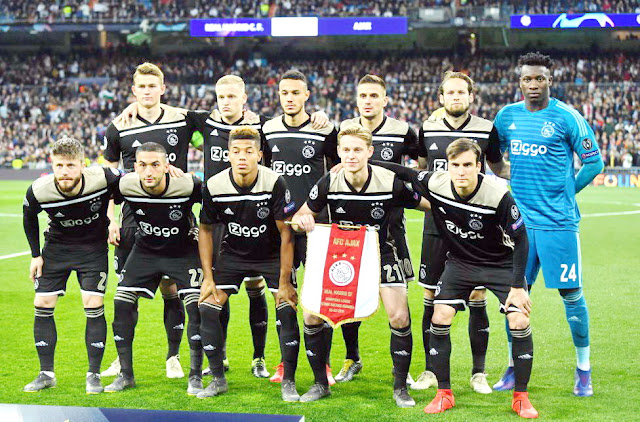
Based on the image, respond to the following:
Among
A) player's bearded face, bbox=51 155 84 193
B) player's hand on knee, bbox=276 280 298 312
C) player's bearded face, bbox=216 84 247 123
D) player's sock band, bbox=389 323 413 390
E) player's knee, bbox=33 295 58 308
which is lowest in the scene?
player's sock band, bbox=389 323 413 390

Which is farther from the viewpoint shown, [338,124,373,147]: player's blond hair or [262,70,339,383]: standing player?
[262,70,339,383]: standing player

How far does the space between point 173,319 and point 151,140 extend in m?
1.55

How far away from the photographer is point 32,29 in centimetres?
4288

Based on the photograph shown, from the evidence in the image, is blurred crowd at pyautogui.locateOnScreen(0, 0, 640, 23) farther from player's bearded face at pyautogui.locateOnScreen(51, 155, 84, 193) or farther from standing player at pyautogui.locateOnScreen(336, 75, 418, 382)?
player's bearded face at pyautogui.locateOnScreen(51, 155, 84, 193)

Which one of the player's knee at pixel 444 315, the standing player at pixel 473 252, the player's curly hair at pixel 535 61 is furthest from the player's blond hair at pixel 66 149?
the player's curly hair at pixel 535 61

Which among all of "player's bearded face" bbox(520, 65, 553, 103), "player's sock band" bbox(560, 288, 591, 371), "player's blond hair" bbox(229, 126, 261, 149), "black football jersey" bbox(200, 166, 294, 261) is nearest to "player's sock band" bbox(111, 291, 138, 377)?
"black football jersey" bbox(200, 166, 294, 261)

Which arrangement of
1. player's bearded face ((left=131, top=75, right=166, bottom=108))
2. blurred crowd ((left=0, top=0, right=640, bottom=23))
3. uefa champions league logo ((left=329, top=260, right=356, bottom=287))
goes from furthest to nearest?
blurred crowd ((left=0, top=0, right=640, bottom=23)) < player's bearded face ((left=131, top=75, right=166, bottom=108)) < uefa champions league logo ((left=329, top=260, right=356, bottom=287))

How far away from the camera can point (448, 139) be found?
23.4ft

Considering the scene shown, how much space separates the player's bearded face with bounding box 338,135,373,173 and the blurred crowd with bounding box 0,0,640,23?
35691mm

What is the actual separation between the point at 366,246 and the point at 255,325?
159 cm

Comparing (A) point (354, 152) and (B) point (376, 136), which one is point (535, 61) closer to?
(B) point (376, 136)

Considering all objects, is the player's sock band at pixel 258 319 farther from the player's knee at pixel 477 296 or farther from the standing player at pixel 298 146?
the player's knee at pixel 477 296

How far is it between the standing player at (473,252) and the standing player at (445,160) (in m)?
0.47

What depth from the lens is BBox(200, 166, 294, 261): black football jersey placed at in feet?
22.2
